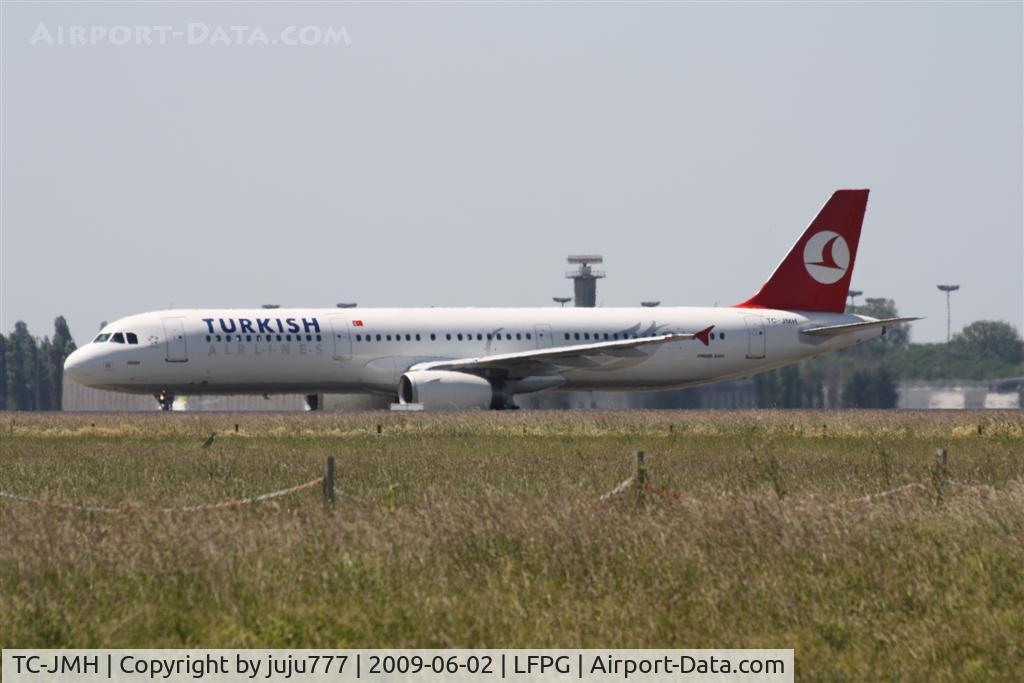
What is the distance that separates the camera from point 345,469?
2641 cm

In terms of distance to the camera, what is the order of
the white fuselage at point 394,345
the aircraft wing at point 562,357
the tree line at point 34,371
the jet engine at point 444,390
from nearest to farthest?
the jet engine at point 444,390
the white fuselage at point 394,345
the aircraft wing at point 562,357
the tree line at point 34,371

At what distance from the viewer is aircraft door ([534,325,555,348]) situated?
52.5 meters

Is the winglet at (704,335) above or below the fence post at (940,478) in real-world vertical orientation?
above

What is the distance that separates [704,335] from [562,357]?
543cm

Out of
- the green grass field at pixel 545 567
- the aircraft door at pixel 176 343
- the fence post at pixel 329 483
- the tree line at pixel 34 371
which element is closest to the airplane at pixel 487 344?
the aircraft door at pixel 176 343

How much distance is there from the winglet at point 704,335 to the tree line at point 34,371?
2606 inches

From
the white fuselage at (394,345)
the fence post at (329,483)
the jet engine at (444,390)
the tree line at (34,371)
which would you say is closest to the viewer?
the fence post at (329,483)

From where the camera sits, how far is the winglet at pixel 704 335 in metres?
52.6

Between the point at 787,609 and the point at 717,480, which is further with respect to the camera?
the point at 717,480

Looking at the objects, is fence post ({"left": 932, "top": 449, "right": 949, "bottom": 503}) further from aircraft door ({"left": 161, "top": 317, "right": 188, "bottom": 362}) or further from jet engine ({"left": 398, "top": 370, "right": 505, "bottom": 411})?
aircraft door ({"left": 161, "top": 317, "right": 188, "bottom": 362})

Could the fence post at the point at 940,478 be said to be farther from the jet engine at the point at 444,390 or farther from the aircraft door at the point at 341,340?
the aircraft door at the point at 341,340

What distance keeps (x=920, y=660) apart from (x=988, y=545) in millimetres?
4403

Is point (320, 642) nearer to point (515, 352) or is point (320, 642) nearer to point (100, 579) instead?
point (100, 579)

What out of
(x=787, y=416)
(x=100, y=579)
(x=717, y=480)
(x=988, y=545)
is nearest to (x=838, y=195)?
(x=787, y=416)
